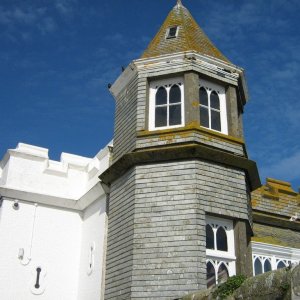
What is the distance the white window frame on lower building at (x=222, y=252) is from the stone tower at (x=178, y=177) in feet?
0.08

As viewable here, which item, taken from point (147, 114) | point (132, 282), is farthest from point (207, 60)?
point (132, 282)

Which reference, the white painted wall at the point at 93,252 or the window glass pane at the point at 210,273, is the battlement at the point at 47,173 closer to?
the white painted wall at the point at 93,252

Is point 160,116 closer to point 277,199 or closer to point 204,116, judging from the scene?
point 204,116

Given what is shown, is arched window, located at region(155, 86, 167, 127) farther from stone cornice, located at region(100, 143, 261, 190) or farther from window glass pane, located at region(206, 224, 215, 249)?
window glass pane, located at region(206, 224, 215, 249)

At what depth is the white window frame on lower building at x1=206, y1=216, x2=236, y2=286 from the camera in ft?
40.7

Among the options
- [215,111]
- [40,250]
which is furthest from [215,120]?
[40,250]

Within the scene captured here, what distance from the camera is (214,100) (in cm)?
1505

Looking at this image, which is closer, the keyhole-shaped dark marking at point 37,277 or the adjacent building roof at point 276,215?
the keyhole-shaped dark marking at point 37,277

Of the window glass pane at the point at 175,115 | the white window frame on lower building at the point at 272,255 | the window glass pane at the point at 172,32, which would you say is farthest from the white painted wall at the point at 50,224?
the white window frame on lower building at the point at 272,255

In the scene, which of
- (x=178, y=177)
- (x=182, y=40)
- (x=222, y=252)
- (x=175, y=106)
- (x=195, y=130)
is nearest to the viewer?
(x=222, y=252)

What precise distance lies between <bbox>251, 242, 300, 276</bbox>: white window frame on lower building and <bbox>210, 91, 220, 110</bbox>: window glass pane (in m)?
4.92

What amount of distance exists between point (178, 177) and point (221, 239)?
6.46ft

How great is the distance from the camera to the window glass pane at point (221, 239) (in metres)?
12.8

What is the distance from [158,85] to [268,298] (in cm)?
889
